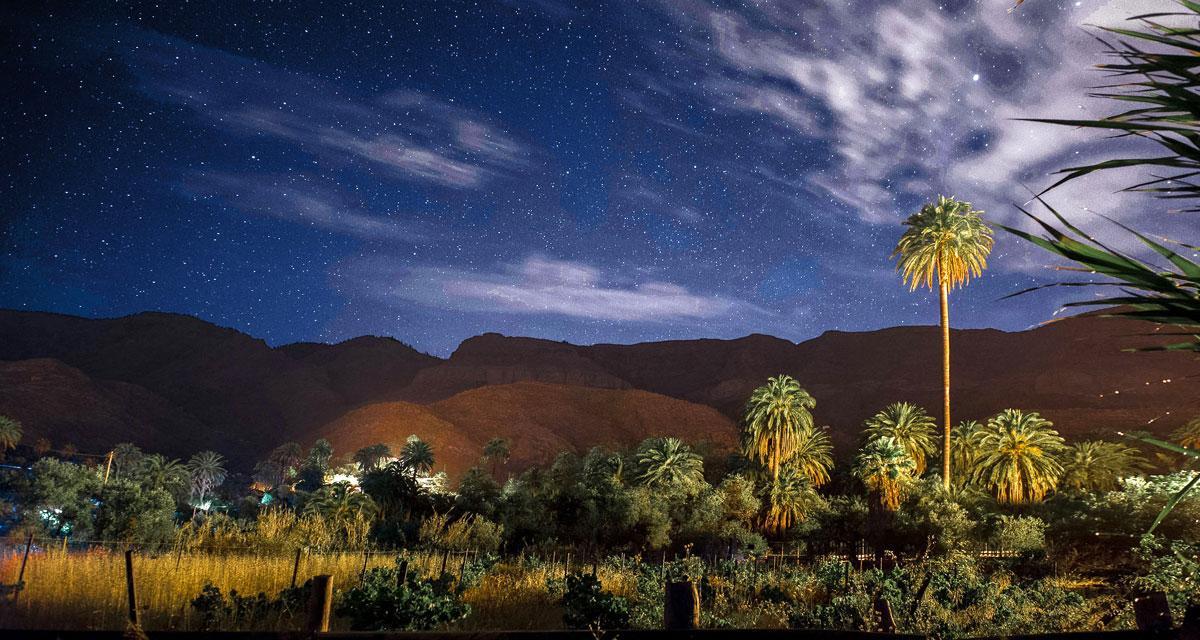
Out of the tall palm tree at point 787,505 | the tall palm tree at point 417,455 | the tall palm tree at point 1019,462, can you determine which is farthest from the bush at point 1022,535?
the tall palm tree at point 417,455

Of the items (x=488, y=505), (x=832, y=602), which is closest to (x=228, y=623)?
(x=832, y=602)

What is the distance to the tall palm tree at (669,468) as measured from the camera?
3969 cm

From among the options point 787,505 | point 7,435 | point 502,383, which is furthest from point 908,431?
point 502,383

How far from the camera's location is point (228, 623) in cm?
1002

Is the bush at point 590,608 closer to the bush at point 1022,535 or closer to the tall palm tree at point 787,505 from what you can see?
the bush at point 1022,535

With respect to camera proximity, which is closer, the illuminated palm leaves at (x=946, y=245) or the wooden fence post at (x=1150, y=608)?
the wooden fence post at (x=1150, y=608)

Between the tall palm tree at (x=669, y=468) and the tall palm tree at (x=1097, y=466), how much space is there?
2182 cm

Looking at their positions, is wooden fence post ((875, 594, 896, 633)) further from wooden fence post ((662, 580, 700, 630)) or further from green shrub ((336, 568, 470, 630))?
green shrub ((336, 568, 470, 630))

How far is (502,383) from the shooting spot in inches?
4941

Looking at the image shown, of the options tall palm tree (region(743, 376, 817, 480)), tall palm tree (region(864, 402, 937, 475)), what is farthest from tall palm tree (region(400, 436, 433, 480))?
tall palm tree (region(864, 402, 937, 475))

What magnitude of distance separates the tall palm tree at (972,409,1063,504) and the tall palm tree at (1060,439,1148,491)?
30.1 inches

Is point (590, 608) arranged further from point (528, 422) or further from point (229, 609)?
point (528, 422)

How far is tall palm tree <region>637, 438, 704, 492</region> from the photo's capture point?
39.7 metres

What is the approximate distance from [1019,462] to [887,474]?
1030 centimetres
